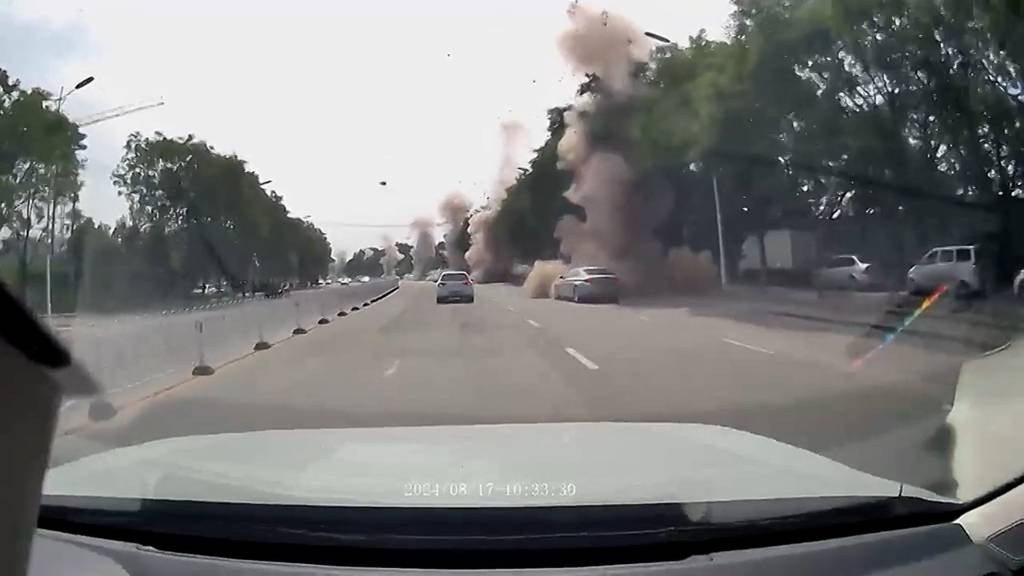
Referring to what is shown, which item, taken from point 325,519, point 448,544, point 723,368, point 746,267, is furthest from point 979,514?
point 746,267

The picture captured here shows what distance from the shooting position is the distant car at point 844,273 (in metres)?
15.6

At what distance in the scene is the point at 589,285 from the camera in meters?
23.8

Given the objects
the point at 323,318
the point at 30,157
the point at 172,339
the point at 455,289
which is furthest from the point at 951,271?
the point at 455,289

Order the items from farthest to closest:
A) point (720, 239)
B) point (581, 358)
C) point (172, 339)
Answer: point (720, 239)
point (581, 358)
point (172, 339)

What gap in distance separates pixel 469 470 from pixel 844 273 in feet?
47.6

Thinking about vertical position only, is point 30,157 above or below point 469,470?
above

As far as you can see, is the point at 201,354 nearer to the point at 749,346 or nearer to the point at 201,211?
the point at 201,211

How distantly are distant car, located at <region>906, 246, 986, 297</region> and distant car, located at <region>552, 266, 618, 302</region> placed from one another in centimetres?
883

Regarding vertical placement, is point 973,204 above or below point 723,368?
above

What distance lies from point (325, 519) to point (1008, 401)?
3.56 m

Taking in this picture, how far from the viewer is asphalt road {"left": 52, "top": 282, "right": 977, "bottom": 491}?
7035 millimetres

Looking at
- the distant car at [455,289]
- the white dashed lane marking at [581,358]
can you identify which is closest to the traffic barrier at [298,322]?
the white dashed lane marking at [581,358]

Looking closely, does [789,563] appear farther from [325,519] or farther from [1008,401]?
[1008,401]

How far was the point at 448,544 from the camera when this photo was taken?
3.04 meters
